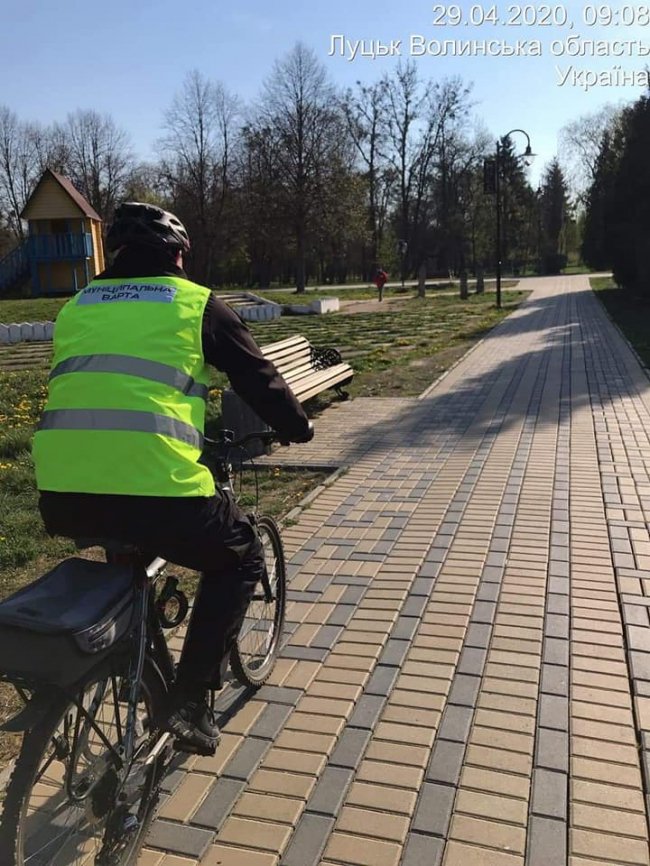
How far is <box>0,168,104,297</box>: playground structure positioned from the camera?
32.0m

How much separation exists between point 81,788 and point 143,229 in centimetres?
161

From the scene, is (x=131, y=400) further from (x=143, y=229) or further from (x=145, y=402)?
(x=143, y=229)

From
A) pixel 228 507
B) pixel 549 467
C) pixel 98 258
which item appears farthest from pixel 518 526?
pixel 98 258

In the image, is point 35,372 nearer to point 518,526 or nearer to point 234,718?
point 518,526

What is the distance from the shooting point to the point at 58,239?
3189 centimetres

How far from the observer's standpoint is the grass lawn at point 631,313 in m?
15.2

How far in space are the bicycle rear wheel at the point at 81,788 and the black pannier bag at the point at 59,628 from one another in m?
0.11

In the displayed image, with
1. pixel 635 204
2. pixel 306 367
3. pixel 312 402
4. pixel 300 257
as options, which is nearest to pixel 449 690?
pixel 306 367

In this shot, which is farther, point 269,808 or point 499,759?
point 499,759

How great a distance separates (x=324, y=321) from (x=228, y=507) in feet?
73.0

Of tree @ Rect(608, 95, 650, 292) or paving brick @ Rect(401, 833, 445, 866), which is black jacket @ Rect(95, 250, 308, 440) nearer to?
paving brick @ Rect(401, 833, 445, 866)

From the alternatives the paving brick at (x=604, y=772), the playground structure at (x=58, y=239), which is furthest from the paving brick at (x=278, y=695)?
the playground structure at (x=58, y=239)

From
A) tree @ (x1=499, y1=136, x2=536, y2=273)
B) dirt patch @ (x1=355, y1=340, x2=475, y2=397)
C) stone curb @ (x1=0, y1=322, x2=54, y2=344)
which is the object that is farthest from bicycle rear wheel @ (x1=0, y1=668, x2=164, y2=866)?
tree @ (x1=499, y1=136, x2=536, y2=273)

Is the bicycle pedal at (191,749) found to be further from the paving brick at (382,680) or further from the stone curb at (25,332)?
the stone curb at (25,332)
